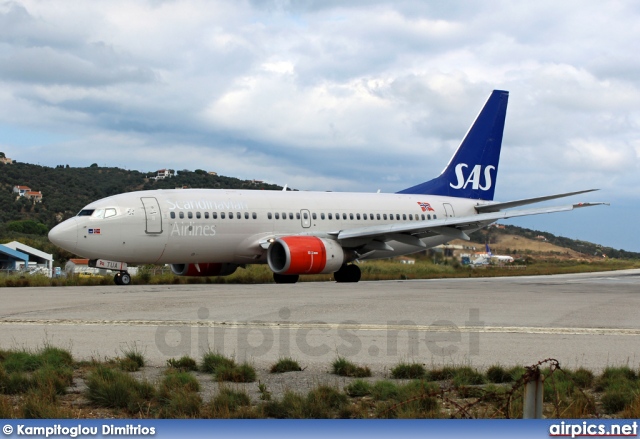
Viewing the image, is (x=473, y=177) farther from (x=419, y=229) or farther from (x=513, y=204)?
(x=419, y=229)

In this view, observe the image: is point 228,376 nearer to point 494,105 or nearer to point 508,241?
point 494,105

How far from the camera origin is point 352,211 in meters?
33.2

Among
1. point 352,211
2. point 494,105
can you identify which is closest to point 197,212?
point 352,211

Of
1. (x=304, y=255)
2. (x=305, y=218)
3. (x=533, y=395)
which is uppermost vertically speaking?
(x=305, y=218)

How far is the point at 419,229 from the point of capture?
99.3 feet

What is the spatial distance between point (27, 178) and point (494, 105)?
2517 inches

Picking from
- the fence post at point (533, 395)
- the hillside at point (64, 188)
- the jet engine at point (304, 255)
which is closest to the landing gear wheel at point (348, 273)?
the jet engine at point (304, 255)

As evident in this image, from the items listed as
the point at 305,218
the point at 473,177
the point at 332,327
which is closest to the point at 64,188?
the point at 473,177

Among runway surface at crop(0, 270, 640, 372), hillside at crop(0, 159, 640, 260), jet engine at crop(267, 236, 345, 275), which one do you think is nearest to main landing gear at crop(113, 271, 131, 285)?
jet engine at crop(267, 236, 345, 275)

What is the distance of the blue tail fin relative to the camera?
125 ft

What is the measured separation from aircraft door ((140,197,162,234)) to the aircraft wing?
21.3 feet

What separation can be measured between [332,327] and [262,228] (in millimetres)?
16161

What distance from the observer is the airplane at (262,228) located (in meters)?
26.9

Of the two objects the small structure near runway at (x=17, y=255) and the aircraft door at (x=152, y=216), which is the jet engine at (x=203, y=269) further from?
the small structure near runway at (x=17, y=255)
